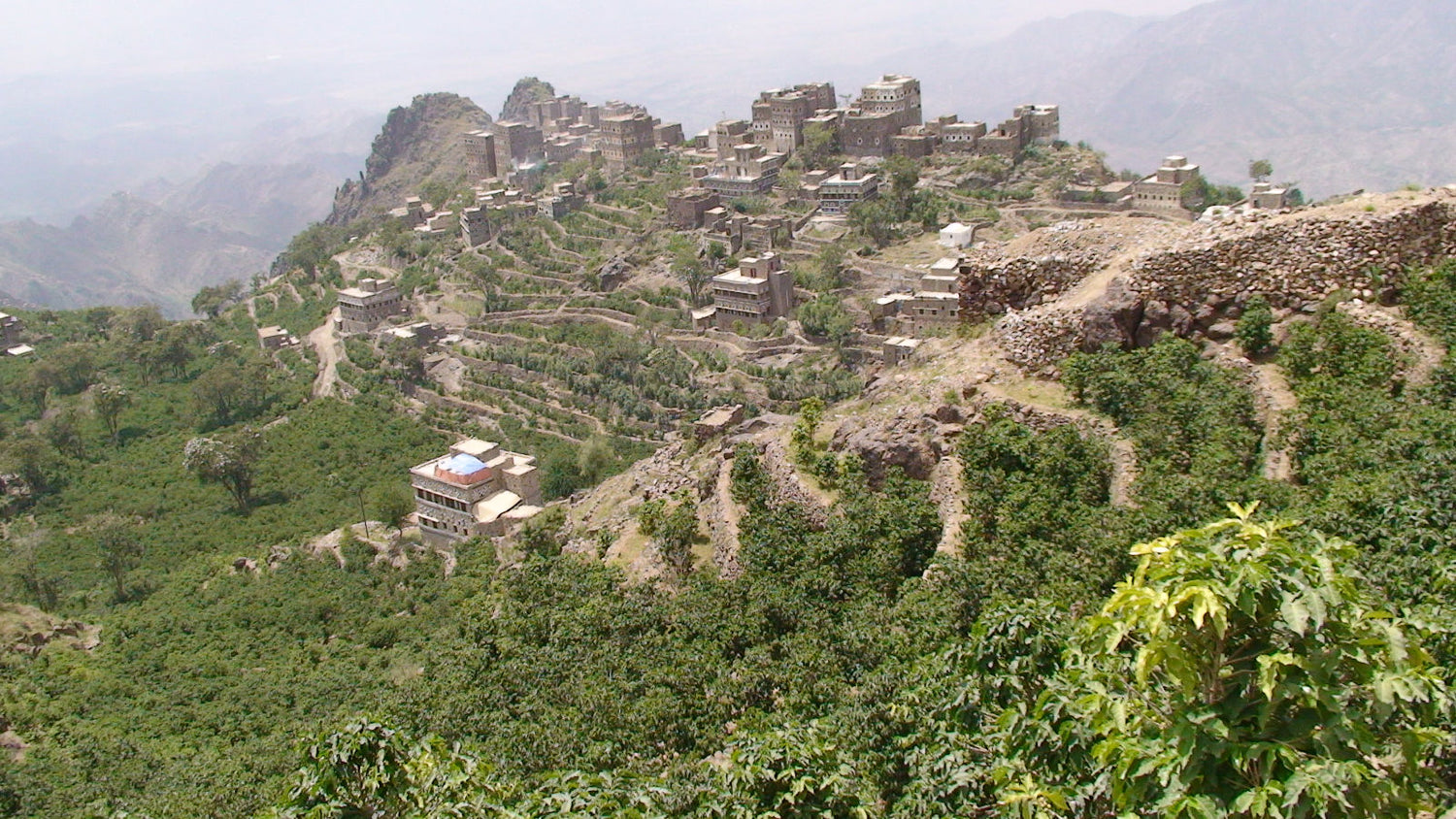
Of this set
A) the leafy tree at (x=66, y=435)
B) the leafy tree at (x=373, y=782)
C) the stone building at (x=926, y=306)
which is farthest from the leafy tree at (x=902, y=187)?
the leafy tree at (x=373, y=782)

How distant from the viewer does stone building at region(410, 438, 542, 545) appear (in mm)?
25594

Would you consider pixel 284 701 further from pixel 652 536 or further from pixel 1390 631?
pixel 1390 631

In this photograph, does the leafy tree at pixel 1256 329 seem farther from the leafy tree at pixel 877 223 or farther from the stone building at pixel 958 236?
the leafy tree at pixel 877 223

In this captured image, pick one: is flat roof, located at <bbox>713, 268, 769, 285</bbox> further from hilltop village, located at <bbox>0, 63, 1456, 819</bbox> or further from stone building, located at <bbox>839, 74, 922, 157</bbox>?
stone building, located at <bbox>839, 74, 922, 157</bbox>

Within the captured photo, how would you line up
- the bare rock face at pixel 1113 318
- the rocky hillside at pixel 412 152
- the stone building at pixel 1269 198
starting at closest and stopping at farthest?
the bare rock face at pixel 1113 318
the stone building at pixel 1269 198
the rocky hillside at pixel 412 152

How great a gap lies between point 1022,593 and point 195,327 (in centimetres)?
4295

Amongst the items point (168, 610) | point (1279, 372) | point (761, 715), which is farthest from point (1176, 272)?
point (168, 610)

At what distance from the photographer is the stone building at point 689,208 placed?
43688 mm

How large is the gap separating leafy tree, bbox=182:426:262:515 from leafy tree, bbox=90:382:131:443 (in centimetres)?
532

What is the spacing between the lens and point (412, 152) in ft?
261

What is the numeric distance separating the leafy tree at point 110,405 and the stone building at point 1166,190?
3595 cm

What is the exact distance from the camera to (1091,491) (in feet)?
39.7

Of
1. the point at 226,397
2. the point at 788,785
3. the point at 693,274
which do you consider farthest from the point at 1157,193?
the point at 788,785

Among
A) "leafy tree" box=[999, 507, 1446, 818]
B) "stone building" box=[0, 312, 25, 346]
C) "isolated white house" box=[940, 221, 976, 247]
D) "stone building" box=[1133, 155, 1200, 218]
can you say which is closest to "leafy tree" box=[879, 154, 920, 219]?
"isolated white house" box=[940, 221, 976, 247]
